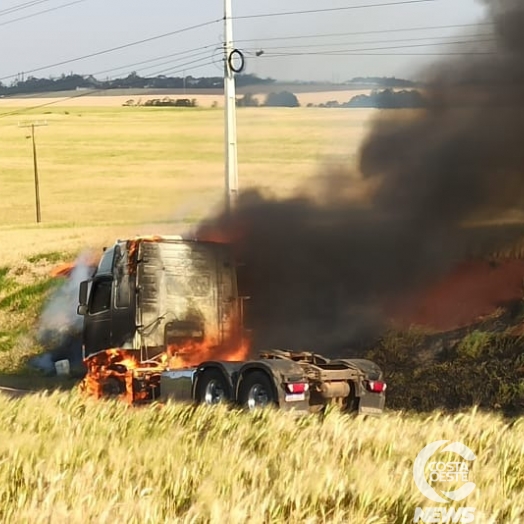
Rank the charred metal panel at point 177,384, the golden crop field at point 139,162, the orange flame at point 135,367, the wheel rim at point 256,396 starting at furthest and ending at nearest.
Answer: the golden crop field at point 139,162, the orange flame at point 135,367, the charred metal panel at point 177,384, the wheel rim at point 256,396

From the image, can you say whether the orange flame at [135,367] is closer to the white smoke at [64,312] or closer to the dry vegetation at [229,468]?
the dry vegetation at [229,468]

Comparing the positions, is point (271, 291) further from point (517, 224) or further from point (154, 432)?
point (154, 432)

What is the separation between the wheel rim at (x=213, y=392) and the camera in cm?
1527

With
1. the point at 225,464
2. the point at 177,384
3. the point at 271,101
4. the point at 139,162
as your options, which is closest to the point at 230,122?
the point at 271,101

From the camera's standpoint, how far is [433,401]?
19.3 meters

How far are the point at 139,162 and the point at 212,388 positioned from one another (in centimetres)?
5981

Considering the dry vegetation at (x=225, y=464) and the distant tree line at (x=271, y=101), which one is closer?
the dry vegetation at (x=225, y=464)

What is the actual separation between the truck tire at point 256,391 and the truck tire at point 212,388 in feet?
1.10

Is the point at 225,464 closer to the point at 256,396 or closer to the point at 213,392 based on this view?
the point at 256,396

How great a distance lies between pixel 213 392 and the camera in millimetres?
15391

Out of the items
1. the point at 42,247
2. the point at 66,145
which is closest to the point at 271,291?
the point at 42,247


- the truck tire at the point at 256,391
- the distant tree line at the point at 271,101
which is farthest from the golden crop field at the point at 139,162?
the truck tire at the point at 256,391

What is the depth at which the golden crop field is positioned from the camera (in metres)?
32.3

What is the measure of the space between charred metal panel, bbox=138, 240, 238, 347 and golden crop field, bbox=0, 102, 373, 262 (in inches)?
382
